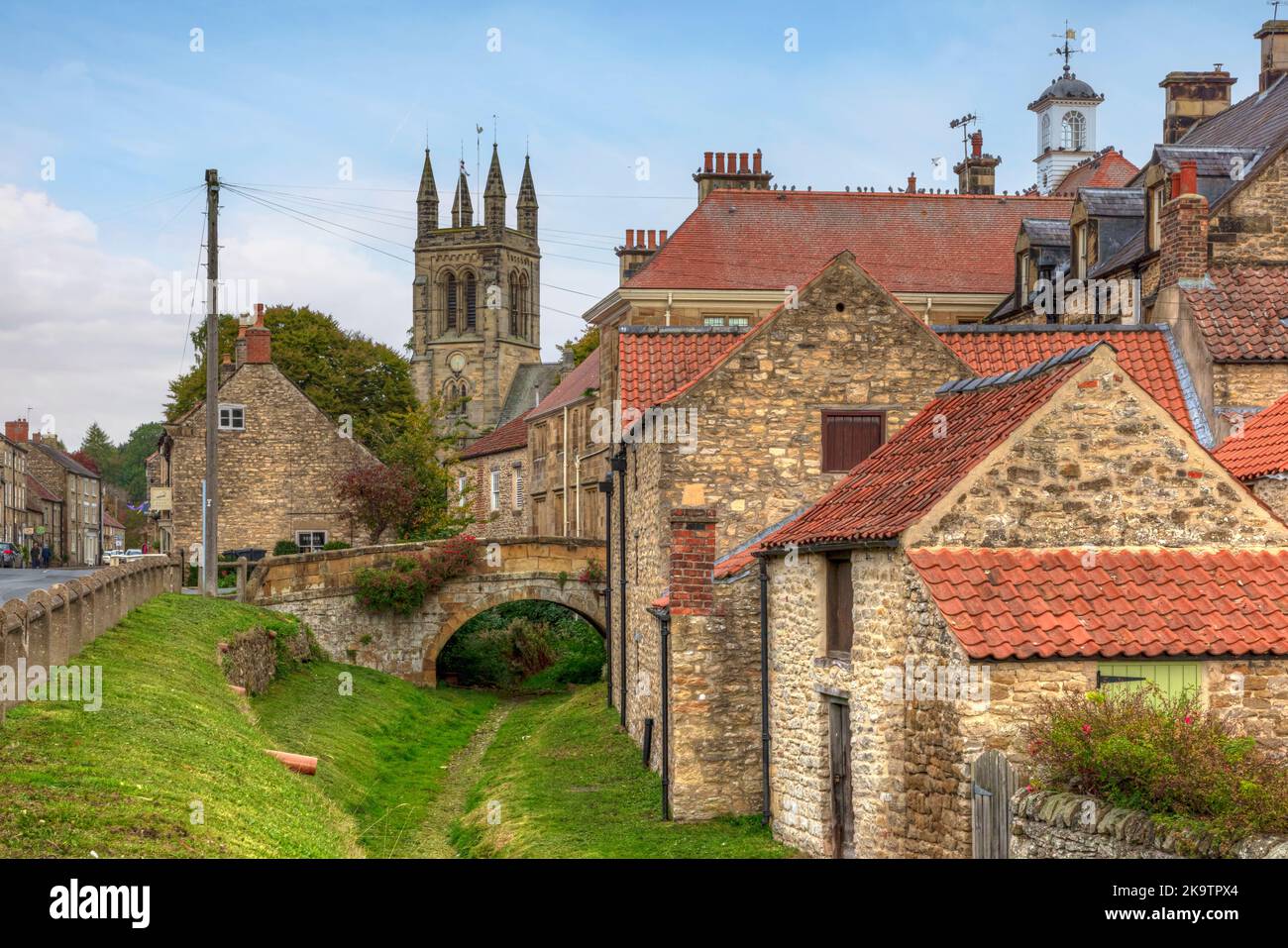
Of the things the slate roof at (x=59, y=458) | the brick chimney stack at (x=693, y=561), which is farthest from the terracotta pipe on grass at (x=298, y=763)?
the slate roof at (x=59, y=458)

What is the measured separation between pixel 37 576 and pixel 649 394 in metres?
20.6

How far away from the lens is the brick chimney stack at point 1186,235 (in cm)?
2567

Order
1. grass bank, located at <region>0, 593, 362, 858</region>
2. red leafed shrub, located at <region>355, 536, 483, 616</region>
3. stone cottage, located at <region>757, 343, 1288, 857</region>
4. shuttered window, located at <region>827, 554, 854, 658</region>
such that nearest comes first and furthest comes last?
grass bank, located at <region>0, 593, 362, 858</region> < stone cottage, located at <region>757, 343, 1288, 857</region> < shuttered window, located at <region>827, 554, 854, 658</region> < red leafed shrub, located at <region>355, 536, 483, 616</region>

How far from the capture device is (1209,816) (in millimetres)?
10227

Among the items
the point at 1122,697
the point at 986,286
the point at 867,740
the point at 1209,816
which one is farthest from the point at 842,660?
the point at 986,286

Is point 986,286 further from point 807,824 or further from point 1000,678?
point 1000,678

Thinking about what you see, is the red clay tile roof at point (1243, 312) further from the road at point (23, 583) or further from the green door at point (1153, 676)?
the road at point (23, 583)

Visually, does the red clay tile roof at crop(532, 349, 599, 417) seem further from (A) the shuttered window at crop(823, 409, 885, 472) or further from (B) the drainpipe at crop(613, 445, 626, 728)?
(A) the shuttered window at crop(823, 409, 885, 472)

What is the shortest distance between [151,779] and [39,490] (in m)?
80.9

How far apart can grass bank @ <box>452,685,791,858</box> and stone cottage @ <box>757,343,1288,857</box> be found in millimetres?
2343

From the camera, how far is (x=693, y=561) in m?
19.0

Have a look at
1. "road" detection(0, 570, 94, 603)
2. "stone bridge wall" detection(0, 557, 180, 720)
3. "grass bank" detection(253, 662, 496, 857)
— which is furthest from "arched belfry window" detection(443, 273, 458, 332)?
"stone bridge wall" detection(0, 557, 180, 720)

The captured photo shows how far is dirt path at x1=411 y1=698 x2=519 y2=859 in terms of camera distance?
21172 millimetres

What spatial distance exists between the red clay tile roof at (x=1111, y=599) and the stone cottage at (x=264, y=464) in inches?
1444
